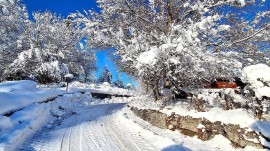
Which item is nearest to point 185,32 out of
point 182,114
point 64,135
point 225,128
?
point 182,114

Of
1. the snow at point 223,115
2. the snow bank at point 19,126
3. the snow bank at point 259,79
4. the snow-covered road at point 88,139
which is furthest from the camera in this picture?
the snow-covered road at point 88,139

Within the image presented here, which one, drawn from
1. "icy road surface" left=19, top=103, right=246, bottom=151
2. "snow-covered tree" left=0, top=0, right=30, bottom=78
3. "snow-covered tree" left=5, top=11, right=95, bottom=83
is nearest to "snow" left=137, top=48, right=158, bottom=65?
"icy road surface" left=19, top=103, right=246, bottom=151

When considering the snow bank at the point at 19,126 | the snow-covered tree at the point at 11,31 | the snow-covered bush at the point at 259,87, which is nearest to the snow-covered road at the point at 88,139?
the snow bank at the point at 19,126

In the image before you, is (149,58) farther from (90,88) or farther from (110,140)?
(90,88)

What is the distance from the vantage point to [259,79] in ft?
24.1

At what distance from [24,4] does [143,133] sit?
30.0 metres

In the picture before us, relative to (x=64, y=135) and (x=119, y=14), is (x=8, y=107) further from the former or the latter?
(x=119, y=14)

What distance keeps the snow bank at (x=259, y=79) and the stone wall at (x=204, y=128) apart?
1.07 meters

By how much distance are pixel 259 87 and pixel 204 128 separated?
220 cm

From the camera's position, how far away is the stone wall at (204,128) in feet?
22.8

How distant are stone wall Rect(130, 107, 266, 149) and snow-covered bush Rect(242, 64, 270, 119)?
830 mm

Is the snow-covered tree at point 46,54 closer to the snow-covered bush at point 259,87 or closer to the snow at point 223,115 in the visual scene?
the snow at point 223,115

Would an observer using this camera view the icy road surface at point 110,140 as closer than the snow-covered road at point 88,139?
Yes

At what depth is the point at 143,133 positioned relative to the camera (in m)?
9.91
